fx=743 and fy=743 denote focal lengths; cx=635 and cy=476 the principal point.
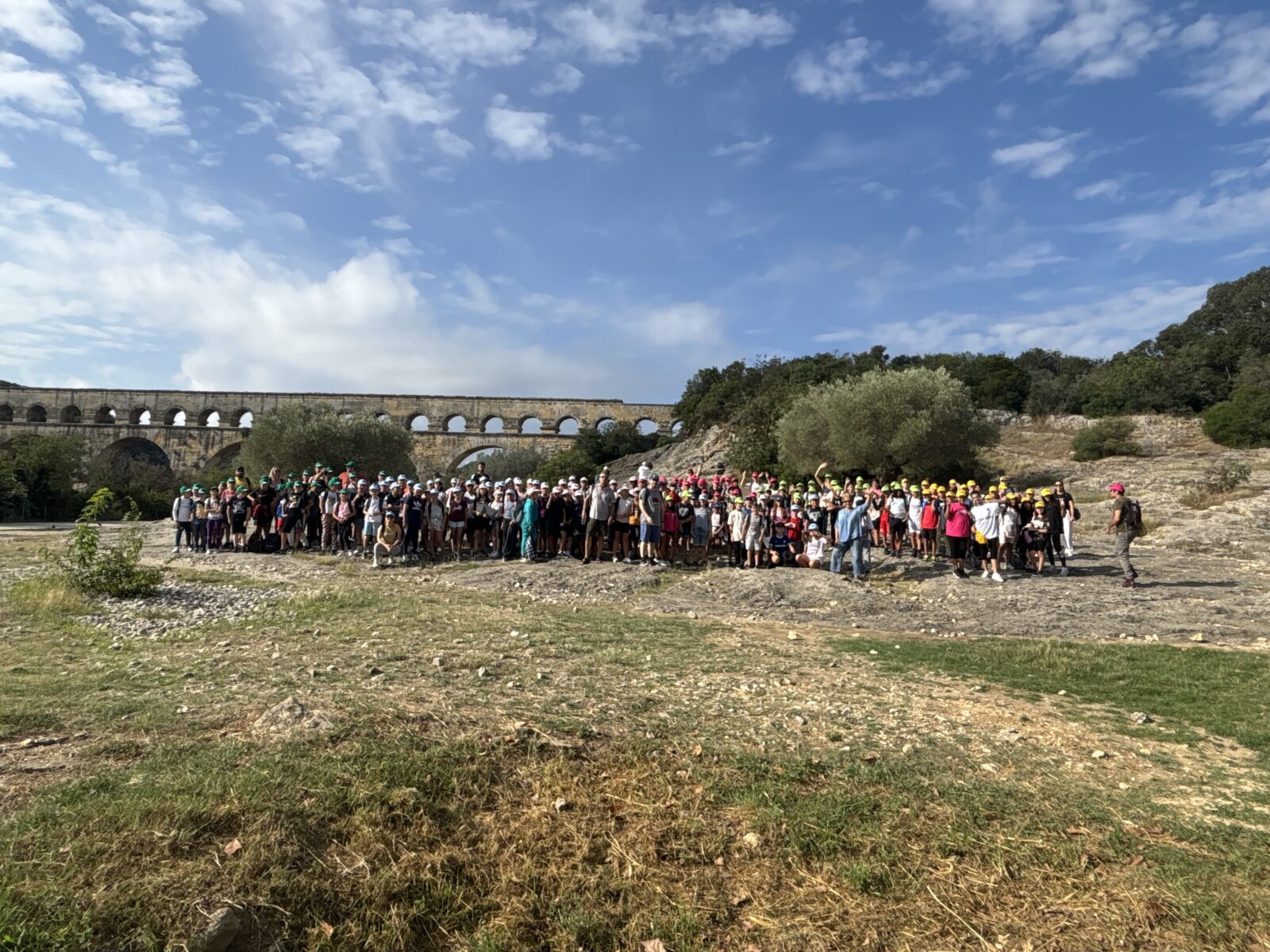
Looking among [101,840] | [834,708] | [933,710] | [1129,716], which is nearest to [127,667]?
[101,840]

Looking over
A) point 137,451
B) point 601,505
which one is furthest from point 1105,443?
point 137,451

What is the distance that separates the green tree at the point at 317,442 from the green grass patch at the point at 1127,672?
3598cm

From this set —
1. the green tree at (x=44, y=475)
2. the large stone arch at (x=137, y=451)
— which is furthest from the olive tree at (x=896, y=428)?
the large stone arch at (x=137, y=451)

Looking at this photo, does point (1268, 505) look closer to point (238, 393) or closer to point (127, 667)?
point (127, 667)

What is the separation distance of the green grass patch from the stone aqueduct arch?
46852 millimetres

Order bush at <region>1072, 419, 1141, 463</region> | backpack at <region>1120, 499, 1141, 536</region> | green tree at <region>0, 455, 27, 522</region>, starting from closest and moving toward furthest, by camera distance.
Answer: backpack at <region>1120, 499, 1141, 536</region> → green tree at <region>0, 455, 27, 522</region> → bush at <region>1072, 419, 1141, 463</region>

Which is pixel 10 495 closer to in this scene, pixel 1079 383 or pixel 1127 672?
pixel 1127 672

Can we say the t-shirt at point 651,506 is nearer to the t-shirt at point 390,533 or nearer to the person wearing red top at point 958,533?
the t-shirt at point 390,533

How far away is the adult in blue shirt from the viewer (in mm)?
13094

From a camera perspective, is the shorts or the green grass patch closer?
the green grass patch

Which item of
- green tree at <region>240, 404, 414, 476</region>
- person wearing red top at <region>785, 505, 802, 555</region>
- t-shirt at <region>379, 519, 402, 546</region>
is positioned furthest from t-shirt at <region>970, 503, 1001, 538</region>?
green tree at <region>240, 404, 414, 476</region>

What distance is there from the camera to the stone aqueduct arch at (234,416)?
53.1m

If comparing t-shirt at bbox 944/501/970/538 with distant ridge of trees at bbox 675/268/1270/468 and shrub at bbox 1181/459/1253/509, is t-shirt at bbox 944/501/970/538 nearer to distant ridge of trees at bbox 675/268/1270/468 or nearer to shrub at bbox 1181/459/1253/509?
shrub at bbox 1181/459/1253/509

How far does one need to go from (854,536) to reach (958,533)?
182 centimetres
